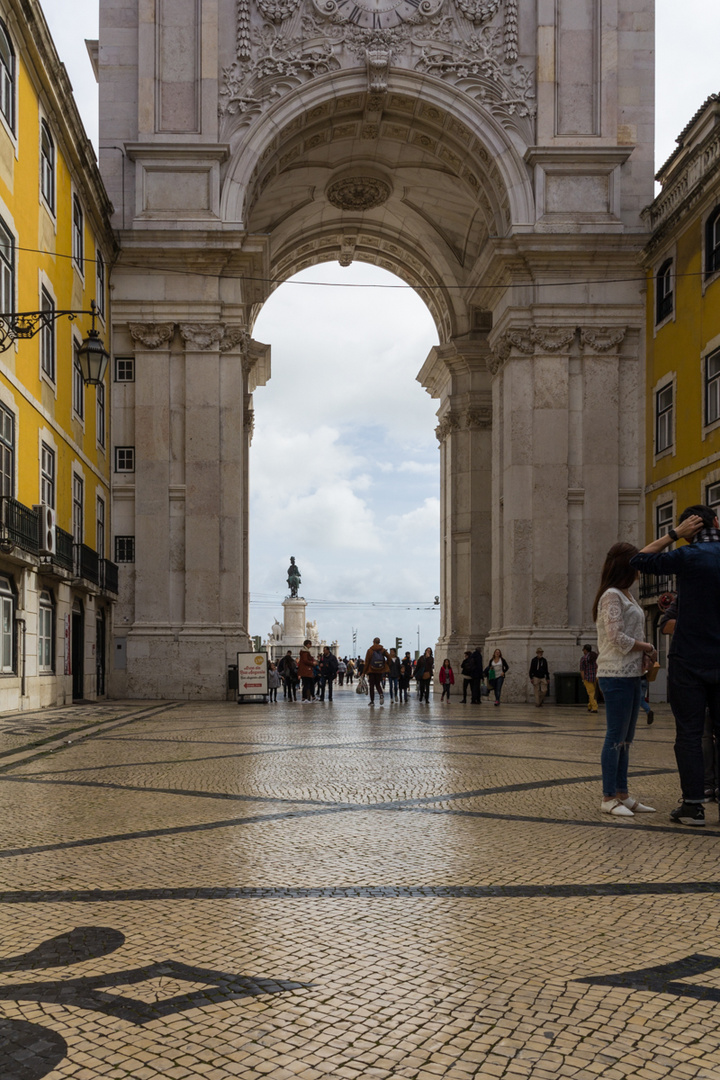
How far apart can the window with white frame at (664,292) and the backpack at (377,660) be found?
1087 cm

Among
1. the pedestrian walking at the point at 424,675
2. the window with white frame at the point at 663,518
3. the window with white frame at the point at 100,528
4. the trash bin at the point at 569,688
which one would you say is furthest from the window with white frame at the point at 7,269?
the pedestrian walking at the point at 424,675

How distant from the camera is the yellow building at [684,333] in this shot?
76.8ft

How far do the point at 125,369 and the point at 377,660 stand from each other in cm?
1003

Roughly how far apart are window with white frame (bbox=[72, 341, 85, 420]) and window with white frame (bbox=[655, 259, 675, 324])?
551 inches

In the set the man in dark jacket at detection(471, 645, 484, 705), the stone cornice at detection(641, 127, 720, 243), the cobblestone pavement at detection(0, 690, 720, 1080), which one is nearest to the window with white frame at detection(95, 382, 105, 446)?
the man in dark jacket at detection(471, 645, 484, 705)

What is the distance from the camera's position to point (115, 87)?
93.6 ft

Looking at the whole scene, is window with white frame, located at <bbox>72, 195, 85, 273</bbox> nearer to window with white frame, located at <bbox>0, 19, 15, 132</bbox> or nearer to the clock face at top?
window with white frame, located at <bbox>0, 19, 15, 132</bbox>

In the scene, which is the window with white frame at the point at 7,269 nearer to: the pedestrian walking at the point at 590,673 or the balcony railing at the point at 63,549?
Result: the balcony railing at the point at 63,549

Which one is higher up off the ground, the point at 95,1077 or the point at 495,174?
Answer: the point at 495,174

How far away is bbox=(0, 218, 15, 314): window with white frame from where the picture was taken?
17.0m

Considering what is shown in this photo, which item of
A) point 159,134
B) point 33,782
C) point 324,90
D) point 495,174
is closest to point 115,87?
point 159,134

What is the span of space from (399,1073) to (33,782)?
590cm

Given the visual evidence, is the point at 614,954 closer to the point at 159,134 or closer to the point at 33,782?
the point at 33,782

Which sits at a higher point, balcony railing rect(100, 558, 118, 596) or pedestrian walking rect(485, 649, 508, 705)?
balcony railing rect(100, 558, 118, 596)
